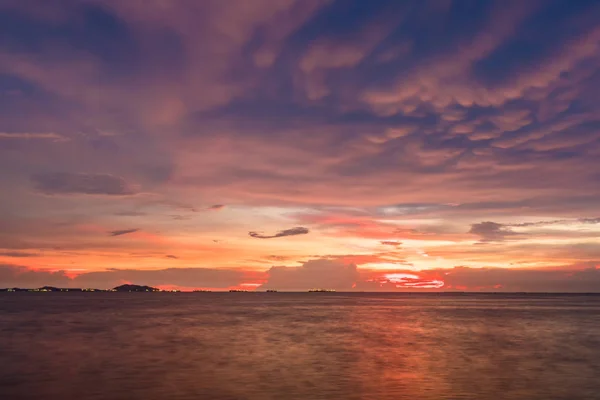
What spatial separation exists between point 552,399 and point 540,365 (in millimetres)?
12314

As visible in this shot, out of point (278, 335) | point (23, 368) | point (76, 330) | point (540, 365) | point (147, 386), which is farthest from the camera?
point (76, 330)

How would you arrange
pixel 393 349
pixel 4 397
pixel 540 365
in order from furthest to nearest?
1. pixel 393 349
2. pixel 540 365
3. pixel 4 397

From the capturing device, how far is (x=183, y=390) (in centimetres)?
2873

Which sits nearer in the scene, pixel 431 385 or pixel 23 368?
pixel 431 385

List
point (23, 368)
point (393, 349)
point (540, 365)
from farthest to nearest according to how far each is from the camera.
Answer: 1. point (393, 349)
2. point (540, 365)
3. point (23, 368)

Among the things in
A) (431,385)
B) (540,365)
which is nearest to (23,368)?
(431,385)

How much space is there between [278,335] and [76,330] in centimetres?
2620

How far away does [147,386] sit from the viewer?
98.8ft

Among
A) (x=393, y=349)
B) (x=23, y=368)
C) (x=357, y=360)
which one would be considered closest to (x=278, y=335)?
(x=393, y=349)

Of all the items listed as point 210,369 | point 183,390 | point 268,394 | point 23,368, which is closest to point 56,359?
point 23,368

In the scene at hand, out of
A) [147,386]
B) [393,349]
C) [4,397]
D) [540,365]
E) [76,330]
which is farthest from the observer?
[76,330]

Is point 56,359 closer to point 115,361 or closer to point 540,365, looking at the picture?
point 115,361

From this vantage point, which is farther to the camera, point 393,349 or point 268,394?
point 393,349

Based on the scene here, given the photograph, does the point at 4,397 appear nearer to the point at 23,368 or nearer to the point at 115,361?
the point at 23,368
